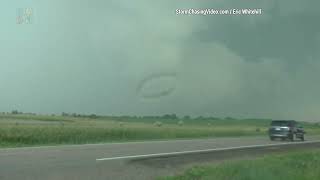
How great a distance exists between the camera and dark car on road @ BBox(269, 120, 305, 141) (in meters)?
51.8

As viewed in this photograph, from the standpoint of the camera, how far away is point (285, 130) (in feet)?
170

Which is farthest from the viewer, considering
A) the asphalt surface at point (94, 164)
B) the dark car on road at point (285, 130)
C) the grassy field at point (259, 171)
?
the dark car on road at point (285, 130)

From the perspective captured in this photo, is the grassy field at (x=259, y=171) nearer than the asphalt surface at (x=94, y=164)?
No

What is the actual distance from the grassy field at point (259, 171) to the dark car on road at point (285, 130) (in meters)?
26.7

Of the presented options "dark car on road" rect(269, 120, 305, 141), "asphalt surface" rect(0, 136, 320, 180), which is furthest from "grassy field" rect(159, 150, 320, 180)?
"dark car on road" rect(269, 120, 305, 141)

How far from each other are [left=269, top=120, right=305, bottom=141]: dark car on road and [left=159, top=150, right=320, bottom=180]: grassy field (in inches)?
1050

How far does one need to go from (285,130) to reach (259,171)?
3398cm

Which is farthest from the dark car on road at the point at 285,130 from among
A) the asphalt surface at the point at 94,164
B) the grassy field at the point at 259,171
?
the asphalt surface at the point at 94,164

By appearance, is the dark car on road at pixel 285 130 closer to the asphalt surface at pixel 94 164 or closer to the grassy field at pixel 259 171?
the grassy field at pixel 259 171

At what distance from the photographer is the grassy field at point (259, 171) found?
709 inches

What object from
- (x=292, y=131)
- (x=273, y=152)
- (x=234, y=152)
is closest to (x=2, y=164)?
(x=234, y=152)

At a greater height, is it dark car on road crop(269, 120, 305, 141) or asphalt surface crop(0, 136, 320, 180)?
dark car on road crop(269, 120, 305, 141)

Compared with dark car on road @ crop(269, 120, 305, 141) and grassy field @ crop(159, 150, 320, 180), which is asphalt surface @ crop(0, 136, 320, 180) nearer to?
grassy field @ crop(159, 150, 320, 180)

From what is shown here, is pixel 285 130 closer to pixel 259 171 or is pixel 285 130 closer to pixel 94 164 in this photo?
pixel 259 171
